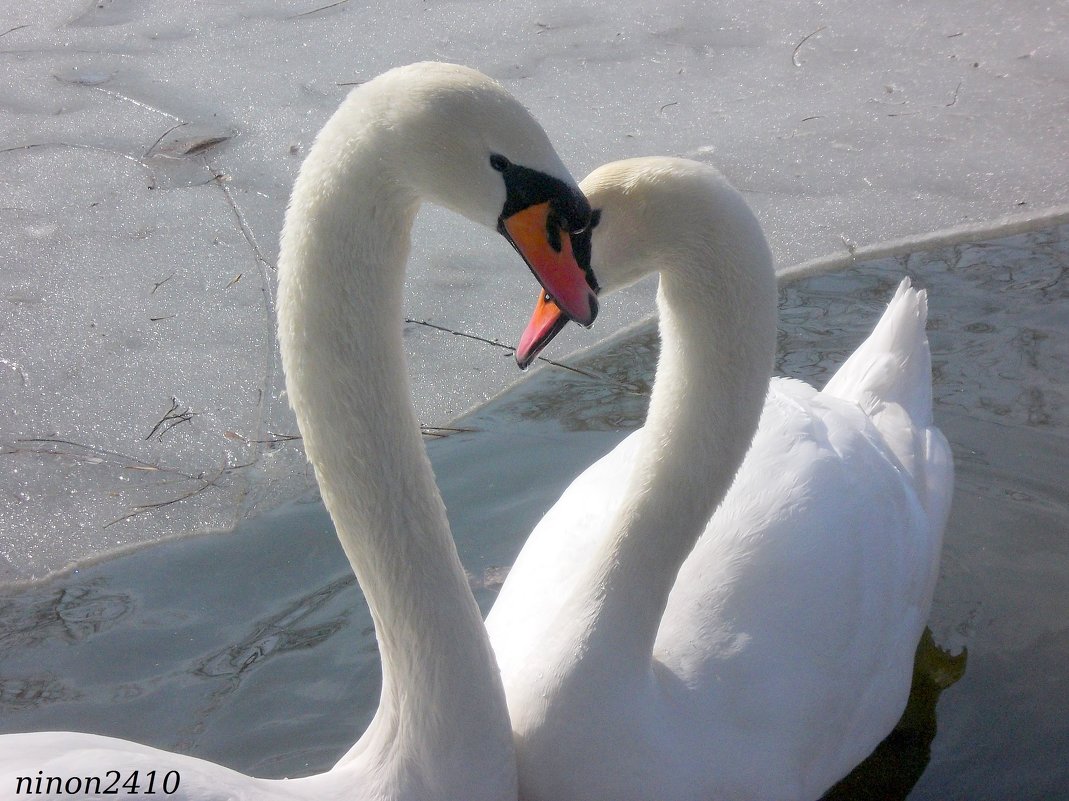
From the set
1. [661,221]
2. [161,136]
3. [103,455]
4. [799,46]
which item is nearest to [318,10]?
[161,136]

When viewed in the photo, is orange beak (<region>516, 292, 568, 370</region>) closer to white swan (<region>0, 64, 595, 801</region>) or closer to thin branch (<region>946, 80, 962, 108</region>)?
white swan (<region>0, 64, 595, 801</region>)

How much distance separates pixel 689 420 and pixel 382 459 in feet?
2.48

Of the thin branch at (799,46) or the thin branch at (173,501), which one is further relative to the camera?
the thin branch at (799,46)

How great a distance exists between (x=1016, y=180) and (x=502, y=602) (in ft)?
11.5

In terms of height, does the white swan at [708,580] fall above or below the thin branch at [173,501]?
above

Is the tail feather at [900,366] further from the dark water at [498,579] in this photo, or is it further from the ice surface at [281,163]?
the ice surface at [281,163]

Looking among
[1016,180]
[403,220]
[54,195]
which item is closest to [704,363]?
[403,220]

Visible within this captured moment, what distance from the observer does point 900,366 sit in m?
3.79

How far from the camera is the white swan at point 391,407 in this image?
79.4 inches

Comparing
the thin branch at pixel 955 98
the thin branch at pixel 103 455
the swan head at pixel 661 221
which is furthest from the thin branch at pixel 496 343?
the thin branch at pixel 955 98

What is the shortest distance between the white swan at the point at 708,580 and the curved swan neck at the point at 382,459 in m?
0.28

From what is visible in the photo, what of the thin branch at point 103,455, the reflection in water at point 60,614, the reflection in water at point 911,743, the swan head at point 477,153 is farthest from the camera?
the thin branch at point 103,455

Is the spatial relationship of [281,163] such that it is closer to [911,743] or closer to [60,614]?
[60,614]

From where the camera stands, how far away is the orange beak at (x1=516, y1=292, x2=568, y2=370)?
93.9 inches
